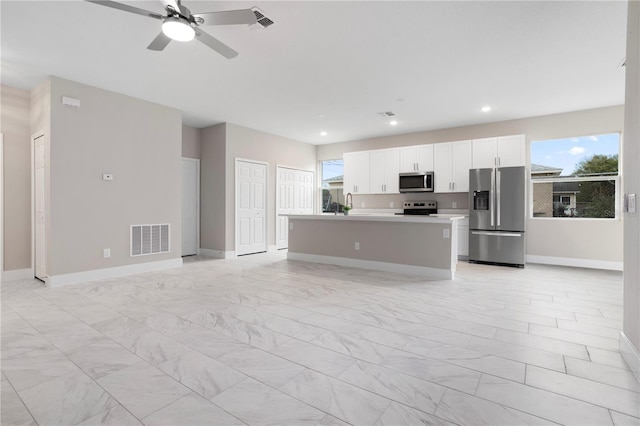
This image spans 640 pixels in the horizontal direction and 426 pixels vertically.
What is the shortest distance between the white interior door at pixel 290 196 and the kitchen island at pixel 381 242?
1.45 metres

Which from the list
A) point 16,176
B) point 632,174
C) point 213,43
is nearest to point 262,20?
point 213,43

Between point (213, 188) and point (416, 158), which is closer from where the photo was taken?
point (213, 188)

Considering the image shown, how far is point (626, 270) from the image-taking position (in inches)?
90.9

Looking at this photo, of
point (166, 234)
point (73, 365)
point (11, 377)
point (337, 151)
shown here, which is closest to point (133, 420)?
point (73, 365)

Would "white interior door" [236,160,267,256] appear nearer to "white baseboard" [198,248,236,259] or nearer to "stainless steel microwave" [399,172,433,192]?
"white baseboard" [198,248,236,259]

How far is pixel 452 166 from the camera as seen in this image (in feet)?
21.9

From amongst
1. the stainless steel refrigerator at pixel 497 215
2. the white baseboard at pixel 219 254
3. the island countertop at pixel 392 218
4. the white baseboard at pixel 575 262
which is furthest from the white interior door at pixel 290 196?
the white baseboard at pixel 575 262

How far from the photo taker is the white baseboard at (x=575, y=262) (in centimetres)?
549

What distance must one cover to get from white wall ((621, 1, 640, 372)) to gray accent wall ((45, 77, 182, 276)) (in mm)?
5831

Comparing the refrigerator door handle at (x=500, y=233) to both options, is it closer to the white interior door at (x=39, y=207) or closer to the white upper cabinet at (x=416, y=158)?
the white upper cabinet at (x=416, y=158)

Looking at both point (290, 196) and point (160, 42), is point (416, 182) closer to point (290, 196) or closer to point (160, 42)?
point (290, 196)

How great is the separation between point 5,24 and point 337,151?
6576mm

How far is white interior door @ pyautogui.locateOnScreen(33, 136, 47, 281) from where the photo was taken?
451 centimetres

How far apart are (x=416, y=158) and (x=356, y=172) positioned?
5.00ft
